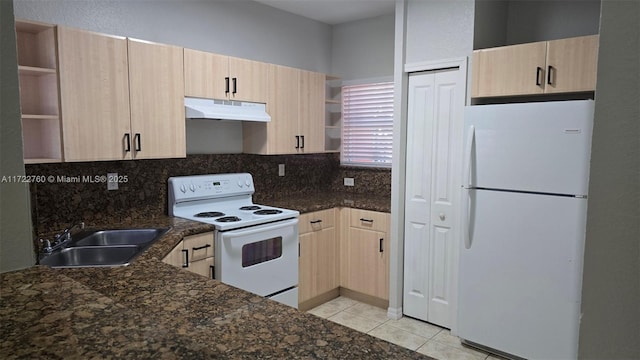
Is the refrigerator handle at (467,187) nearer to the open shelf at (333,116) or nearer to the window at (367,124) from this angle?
the window at (367,124)

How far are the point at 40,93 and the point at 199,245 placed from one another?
129 centimetres

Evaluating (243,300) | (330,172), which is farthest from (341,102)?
(243,300)

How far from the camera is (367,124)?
4387 millimetres

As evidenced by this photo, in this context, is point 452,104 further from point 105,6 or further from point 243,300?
point 105,6

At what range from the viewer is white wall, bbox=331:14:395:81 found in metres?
4.15

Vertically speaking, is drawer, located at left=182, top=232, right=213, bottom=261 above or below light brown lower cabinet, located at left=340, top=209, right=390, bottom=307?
above

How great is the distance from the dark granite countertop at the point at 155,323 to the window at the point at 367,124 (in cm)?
287

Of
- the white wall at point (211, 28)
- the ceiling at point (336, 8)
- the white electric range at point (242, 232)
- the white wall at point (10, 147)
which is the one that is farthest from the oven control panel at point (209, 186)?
the white wall at point (10, 147)

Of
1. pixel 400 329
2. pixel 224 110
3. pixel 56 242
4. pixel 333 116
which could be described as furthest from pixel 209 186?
pixel 400 329

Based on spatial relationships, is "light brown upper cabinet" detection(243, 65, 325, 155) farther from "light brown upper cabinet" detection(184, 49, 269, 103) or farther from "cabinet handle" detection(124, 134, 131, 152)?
"cabinet handle" detection(124, 134, 131, 152)

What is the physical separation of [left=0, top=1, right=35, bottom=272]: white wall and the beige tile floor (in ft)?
8.87

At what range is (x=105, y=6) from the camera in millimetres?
2852

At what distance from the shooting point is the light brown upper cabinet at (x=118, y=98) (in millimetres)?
2430

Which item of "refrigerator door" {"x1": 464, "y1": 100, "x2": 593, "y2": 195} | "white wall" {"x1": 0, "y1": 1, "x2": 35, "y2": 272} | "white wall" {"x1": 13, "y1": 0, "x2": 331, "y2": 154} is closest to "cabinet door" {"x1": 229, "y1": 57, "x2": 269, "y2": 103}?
"white wall" {"x1": 13, "y1": 0, "x2": 331, "y2": 154}
